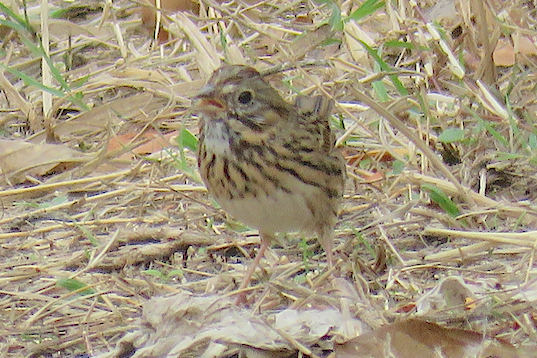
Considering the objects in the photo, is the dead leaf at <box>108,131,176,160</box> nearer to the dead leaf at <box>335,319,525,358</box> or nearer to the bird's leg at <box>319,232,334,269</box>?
the bird's leg at <box>319,232,334,269</box>

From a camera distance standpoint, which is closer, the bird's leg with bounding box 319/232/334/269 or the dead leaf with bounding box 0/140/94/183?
the bird's leg with bounding box 319/232/334/269

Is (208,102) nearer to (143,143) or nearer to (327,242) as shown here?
(327,242)

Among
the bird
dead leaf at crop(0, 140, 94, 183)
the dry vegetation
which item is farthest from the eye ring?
dead leaf at crop(0, 140, 94, 183)

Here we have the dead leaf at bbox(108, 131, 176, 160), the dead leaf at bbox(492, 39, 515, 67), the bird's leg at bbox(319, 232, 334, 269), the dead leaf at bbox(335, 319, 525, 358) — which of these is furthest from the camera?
the dead leaf at bbox(492, 39, 515, 67)

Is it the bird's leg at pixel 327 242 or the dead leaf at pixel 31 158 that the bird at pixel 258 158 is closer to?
the bird's leg at pixel 327 242

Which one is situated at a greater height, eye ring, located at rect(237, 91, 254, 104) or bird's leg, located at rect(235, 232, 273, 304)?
eye ring, located at rect(237, 91, 254, 104)

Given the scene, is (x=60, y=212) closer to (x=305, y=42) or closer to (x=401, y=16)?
(x=305, y=42)

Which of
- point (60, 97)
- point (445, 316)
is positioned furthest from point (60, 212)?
point (445, 316)
